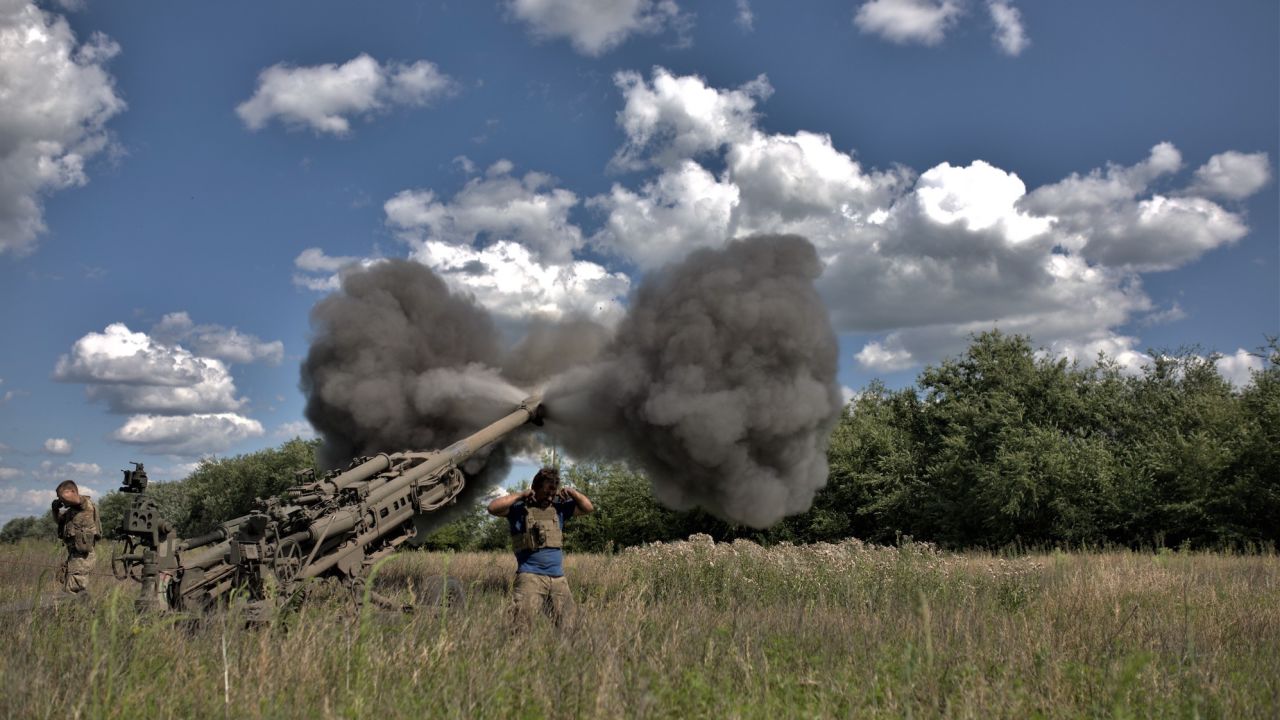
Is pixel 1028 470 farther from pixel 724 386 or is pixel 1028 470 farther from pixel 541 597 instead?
pixel 541 597

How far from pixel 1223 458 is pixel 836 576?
19.9 meters

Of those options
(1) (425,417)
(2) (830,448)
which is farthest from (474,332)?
(2) (830,448)

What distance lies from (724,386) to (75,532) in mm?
9547

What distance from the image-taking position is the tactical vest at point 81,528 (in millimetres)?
12000

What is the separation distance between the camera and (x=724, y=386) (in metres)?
12.5

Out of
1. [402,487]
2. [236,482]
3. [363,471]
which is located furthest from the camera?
[236,482]

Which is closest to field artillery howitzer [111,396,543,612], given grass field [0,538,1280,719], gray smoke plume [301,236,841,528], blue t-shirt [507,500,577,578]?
grass field [0,538,1280,719]

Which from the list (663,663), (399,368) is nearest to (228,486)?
(399,368)

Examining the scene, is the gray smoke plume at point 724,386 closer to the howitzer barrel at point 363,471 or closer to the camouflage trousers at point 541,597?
the howitzer barrel at point 363,471

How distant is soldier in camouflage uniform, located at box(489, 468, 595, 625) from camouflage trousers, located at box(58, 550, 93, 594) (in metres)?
7.10

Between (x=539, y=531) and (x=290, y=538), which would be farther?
(x=290, y=538)

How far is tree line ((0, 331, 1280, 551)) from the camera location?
25.5 metres

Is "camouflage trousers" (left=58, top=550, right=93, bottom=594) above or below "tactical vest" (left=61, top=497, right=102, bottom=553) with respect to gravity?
below

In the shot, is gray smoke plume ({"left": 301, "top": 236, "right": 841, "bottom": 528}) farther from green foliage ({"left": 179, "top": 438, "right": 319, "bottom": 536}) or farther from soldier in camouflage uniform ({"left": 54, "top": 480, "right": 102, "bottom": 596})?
green foliage ({"left": 179, "top": 438, "right": 319, "bottom": 536})
